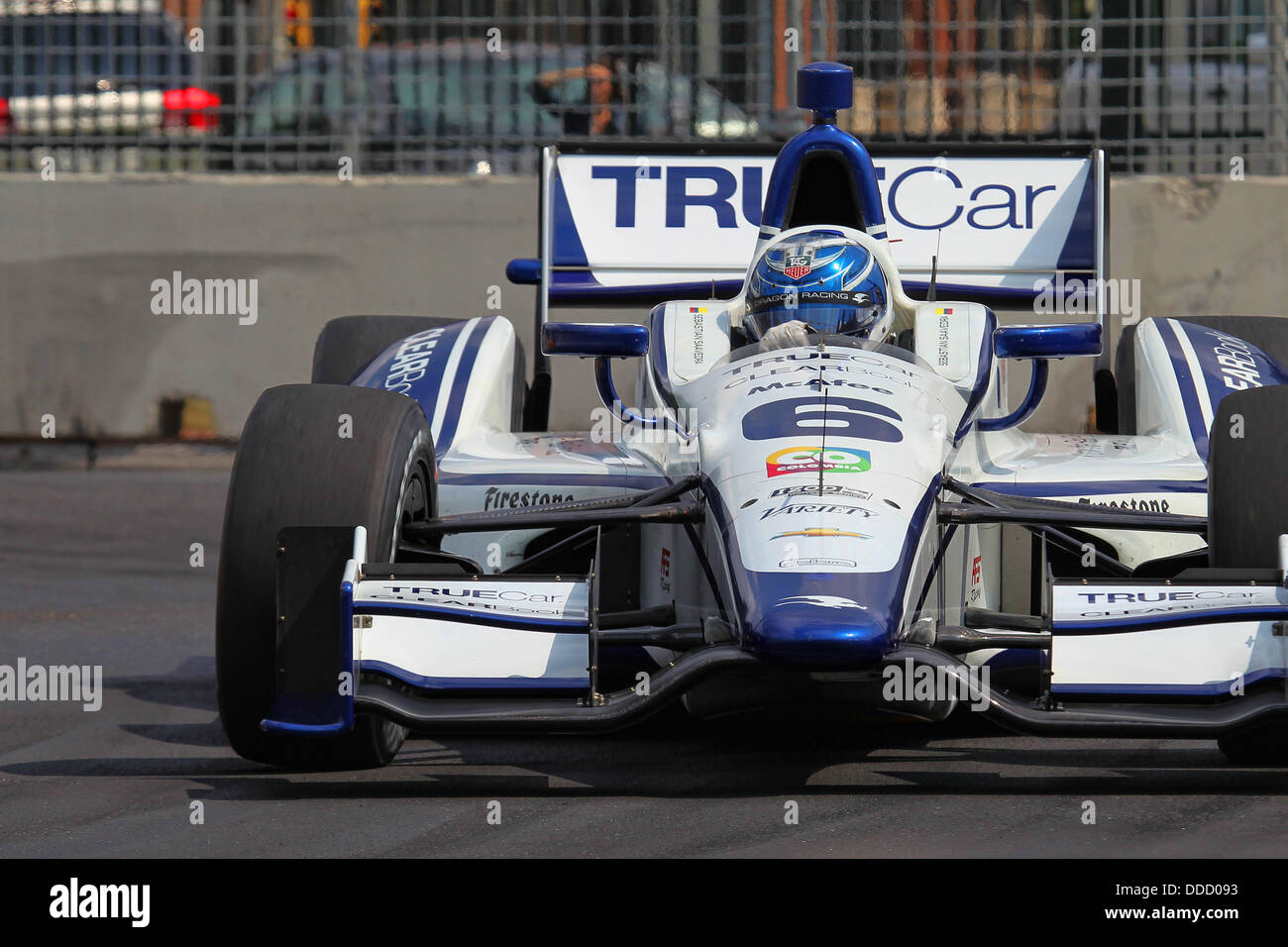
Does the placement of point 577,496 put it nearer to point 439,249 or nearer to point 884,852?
point 884,852

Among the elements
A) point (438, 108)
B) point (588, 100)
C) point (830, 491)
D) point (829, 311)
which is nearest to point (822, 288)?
point (829, 311)

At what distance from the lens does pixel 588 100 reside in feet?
37.5

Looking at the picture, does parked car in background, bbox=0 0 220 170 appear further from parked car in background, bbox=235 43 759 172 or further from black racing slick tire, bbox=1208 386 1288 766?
black racing slick tire, bbox=1208 386 1288 766

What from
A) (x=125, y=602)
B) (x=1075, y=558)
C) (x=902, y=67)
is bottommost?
(x=125, y=602)

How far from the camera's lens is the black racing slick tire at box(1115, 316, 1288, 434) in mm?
7156

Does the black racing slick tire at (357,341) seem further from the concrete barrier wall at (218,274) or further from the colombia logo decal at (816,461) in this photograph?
the concrete barrier wall at (218,274)

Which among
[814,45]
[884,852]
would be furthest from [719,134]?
[884,852]

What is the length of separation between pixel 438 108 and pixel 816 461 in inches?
285

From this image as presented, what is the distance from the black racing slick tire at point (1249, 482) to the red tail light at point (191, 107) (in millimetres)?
7820

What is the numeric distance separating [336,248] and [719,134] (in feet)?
7.28

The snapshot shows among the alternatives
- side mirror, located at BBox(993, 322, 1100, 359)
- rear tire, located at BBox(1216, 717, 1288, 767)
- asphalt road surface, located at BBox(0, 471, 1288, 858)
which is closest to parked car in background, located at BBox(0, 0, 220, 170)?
asphalt road surface, located at BBox(0, 471, 1288, 858)

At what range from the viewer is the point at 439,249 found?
1133cm

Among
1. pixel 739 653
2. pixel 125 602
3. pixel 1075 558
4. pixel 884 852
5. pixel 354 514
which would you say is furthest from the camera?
pixel 125 602

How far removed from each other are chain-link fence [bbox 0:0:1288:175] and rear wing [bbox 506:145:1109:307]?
3656 mm
